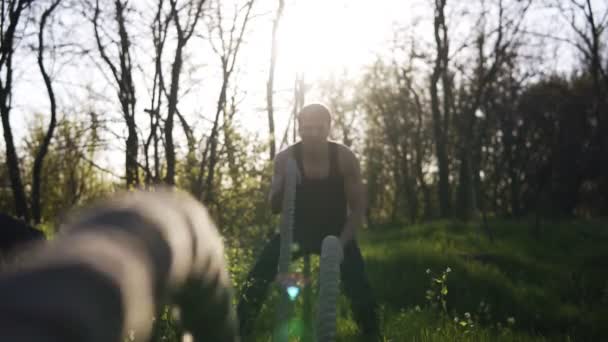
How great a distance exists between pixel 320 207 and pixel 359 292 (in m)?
0.80

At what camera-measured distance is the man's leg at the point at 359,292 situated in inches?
185

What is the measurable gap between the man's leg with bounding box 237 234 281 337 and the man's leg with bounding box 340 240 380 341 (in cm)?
64

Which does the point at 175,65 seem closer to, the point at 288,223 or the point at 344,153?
the point at 344,153

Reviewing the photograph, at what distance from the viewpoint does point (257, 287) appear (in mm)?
4910

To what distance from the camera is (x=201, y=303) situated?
2.25 feet

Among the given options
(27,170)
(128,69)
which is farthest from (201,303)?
(27,170)

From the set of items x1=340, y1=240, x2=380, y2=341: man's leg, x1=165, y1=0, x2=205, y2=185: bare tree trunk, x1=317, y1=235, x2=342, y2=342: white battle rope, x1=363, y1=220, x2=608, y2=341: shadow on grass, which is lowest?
x1=363, y1=220, x2=608, y2=341: shadow on grass

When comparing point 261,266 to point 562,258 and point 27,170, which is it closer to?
point 562,258

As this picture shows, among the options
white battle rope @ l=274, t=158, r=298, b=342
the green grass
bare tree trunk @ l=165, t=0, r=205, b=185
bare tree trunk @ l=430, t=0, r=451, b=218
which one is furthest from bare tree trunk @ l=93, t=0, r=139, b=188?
bare tree trunk @ l=430, t=0, r=451, b=218

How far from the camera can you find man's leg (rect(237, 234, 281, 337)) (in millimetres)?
4773

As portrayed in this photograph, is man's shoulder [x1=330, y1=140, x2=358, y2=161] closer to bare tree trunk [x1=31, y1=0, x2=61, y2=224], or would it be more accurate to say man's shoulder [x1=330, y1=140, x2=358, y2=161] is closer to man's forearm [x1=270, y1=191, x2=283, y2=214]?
man's forearm [x1=270, y1=191, x2=283, y2=214]

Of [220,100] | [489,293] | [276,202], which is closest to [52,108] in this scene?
[220,100]

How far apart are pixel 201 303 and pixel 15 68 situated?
55.7ft

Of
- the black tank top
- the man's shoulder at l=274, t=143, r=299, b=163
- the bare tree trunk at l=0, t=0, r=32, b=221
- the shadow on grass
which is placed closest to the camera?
the man's shoulder at l=274, t=143, r=299, b=163
